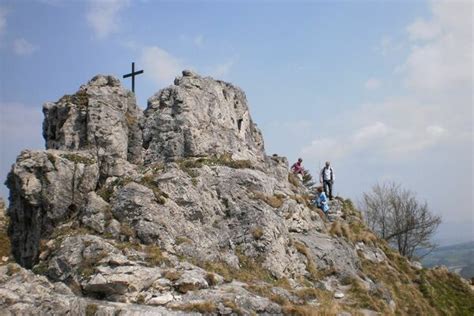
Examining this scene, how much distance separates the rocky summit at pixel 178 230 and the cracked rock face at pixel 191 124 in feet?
0.37

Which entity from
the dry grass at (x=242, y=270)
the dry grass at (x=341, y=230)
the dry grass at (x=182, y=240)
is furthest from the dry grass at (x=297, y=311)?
the dry grass at (x=341, y=230)

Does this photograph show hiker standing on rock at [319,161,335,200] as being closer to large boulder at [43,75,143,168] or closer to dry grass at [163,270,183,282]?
large boulder at [43,75,143,168]

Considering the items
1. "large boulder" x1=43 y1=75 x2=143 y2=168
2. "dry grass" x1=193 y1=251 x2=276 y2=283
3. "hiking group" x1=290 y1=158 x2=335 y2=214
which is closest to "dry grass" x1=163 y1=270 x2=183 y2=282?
"dry grass" x1=193 y1=251 x2=276 y2=283

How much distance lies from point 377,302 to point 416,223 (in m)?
35.8

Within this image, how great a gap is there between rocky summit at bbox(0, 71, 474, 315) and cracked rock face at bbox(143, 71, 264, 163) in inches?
4.5

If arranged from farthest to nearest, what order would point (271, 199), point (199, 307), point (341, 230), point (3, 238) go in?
point (3, 238) → point (341, 230) → point (271, 199) → point (199, 307)

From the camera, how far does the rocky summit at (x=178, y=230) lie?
1692cm

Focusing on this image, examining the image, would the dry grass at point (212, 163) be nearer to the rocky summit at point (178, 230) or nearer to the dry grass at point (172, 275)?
the rocky summit at point (178, 230)

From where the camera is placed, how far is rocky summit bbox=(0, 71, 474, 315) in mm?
16922

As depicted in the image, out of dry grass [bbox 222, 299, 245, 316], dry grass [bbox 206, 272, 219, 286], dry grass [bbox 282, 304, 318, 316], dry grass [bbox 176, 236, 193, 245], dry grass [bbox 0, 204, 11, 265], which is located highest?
dry grass [bbox 0, 204, 11, 265]

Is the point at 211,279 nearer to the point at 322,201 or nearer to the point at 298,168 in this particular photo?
the point at 322,201

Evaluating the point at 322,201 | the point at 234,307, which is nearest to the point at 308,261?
the point at 234,307

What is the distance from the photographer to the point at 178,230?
71.9 feet

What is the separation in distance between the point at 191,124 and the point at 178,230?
1123 centimetres
